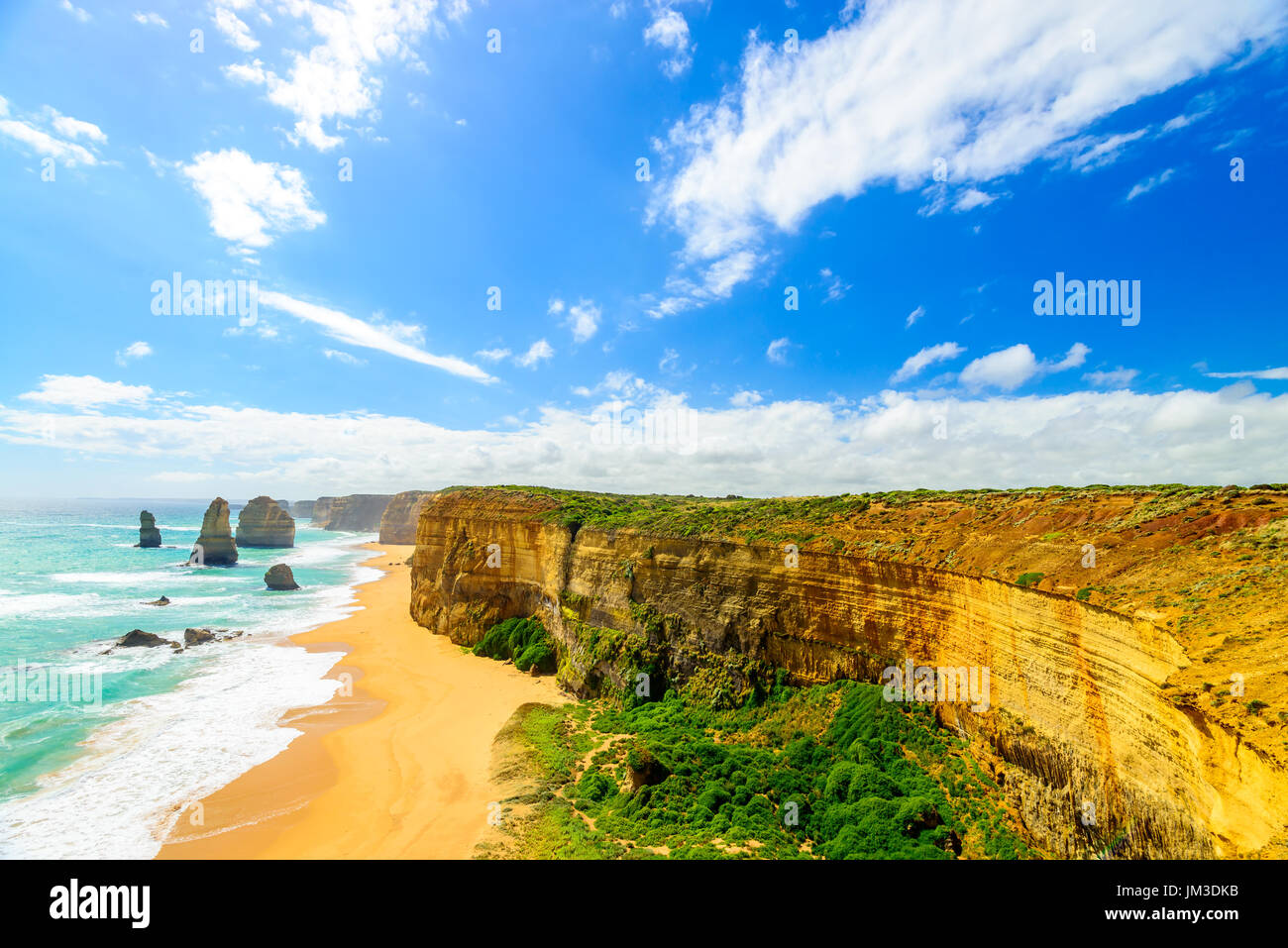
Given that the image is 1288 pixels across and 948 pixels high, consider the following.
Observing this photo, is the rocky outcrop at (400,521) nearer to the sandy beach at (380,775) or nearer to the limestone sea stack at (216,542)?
the limestone sea stack at (216,542)

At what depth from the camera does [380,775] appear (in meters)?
18.7

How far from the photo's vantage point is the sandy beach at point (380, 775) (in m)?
14.9

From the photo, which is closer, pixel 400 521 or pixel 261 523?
pixel 261 523

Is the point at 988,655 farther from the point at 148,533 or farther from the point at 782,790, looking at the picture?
the point at 148,533

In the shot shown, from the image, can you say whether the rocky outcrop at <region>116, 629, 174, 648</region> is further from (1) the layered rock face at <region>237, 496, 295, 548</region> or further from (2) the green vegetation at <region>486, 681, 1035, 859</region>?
(1) the layered rock face at <region>237, 496, 295, 548</region>

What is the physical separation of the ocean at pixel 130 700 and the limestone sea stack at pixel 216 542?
16.4 meters

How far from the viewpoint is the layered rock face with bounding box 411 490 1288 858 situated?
8.44m

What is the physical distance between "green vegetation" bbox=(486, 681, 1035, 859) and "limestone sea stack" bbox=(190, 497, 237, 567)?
80.7m

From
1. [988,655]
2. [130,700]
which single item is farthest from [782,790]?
[130,700]

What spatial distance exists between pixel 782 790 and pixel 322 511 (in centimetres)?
19925

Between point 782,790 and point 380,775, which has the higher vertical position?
point 782,790

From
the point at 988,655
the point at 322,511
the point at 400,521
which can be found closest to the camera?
the point at 988,655

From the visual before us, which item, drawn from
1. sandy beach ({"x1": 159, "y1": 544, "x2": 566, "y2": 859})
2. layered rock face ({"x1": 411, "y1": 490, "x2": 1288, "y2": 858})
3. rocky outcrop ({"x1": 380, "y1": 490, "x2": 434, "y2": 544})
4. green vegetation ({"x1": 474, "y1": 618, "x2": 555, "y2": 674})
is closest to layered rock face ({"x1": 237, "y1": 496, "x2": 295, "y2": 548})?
rocky outcrop ({"x1": 380, "y1": 490, "x2": 434, "y2": 544})
